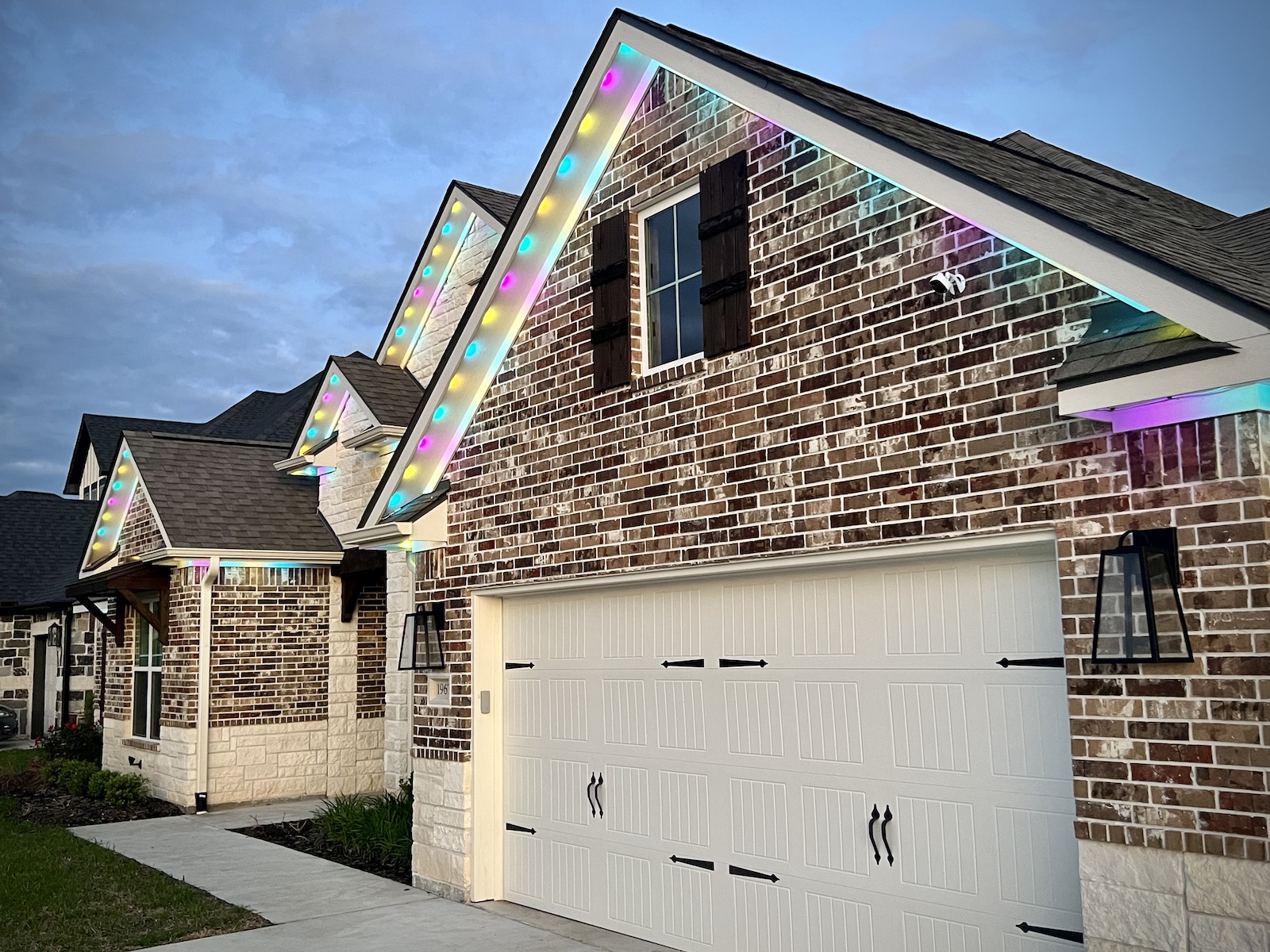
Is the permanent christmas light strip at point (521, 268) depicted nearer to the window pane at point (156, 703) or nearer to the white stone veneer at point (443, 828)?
the white stone veneer at point (443, 828)

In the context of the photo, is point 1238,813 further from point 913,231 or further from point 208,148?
point 208,148

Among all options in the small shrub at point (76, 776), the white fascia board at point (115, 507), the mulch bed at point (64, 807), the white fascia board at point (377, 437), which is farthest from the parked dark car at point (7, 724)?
the white fascia board at point (377, 437)

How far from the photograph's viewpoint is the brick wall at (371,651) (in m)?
15.8

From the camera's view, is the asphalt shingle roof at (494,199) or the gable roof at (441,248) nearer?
the asphalt shingle roof at (494,199)

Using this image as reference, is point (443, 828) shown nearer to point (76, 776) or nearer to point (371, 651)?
point (371, 651)

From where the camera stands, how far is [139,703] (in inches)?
656


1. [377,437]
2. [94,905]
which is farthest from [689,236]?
[94,905]

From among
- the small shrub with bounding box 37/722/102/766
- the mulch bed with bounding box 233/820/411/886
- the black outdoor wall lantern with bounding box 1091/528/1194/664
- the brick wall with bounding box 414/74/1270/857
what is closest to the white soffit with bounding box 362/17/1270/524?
the brick wall with bounding box 414/74/1270/857

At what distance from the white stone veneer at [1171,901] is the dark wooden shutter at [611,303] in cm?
453

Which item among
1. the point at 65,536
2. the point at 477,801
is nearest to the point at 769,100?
the point at 477,801

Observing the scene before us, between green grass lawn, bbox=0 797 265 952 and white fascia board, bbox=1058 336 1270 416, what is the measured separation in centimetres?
727

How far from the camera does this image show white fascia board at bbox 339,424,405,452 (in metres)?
13.7

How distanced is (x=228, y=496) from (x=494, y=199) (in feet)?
19.1

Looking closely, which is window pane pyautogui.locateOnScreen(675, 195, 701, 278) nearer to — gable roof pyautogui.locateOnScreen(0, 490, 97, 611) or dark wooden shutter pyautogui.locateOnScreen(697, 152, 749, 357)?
dark wooden shutter pyautogui.locateOnScreen(697, 152, 749, 357)
